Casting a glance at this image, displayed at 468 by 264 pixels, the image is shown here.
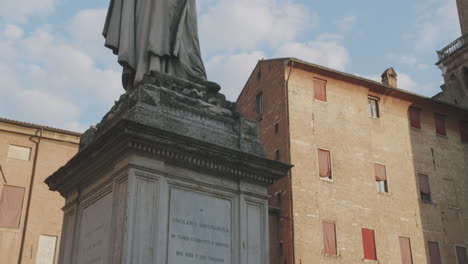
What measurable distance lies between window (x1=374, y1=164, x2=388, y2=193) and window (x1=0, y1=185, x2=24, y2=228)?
1706 centimetres

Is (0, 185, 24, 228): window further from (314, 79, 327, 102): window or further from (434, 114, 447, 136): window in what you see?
(434, 114, 447, 136): window

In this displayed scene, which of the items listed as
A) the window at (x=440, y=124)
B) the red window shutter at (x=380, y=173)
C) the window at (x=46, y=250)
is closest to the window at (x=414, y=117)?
the window at (x=440, y=124)

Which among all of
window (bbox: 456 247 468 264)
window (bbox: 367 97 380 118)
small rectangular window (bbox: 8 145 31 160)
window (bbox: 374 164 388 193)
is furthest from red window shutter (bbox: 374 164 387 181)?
small rectangular window (bbox: 8 145 31 160)

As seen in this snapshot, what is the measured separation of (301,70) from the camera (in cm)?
3006

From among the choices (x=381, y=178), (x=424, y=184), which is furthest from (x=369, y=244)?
(x=424, y=184)

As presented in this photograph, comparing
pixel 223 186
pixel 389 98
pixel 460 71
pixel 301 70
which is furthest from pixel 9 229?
pixel 460 71

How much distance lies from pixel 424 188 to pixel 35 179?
767 inches

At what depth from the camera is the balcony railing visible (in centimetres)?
3853

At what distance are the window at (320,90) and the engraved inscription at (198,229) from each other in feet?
75.8

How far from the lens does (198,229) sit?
23.5ft

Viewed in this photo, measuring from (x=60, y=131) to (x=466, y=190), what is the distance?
21661mm

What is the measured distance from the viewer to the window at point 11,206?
27625 mm

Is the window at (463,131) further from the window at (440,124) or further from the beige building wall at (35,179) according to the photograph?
the beige building wall at (35,179)

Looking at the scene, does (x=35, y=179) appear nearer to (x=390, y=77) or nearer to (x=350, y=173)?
(x=350, y=173)
